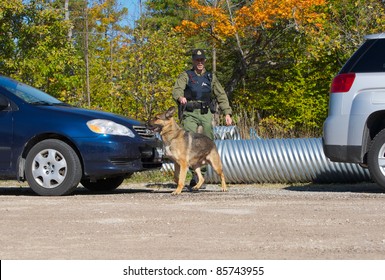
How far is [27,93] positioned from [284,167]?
461 centimetres

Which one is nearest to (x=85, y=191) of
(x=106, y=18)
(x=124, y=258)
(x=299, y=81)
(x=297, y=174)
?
(x=297, y=174)

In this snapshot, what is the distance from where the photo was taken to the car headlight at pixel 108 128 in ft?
44.1

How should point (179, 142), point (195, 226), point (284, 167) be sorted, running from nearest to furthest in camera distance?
point (195, 226) → point (179, 142) → point (284, 167)

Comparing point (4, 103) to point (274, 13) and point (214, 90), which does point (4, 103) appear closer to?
point (214, 90)

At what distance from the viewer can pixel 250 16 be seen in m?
45.7

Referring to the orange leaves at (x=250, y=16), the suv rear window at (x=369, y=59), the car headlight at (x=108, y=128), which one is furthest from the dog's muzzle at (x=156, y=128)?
the orange leaves at (x=250, y=16)

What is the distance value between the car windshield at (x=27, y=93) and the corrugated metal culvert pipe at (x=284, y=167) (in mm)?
3472

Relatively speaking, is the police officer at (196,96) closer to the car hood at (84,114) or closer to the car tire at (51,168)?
the car hood at (84,114)

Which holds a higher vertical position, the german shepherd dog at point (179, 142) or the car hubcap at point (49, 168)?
the german shepherd dog at point (179, 142)

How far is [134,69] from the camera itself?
26.3m

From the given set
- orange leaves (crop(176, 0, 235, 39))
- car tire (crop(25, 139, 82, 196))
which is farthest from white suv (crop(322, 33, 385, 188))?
orange leaves (crop(176, 0, 235, 39))

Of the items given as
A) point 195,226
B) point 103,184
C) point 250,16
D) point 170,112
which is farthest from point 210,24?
point 195,226

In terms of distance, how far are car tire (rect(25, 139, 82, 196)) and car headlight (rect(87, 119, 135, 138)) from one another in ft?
1.37

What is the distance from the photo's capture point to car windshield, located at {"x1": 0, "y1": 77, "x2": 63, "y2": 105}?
1386 cm
